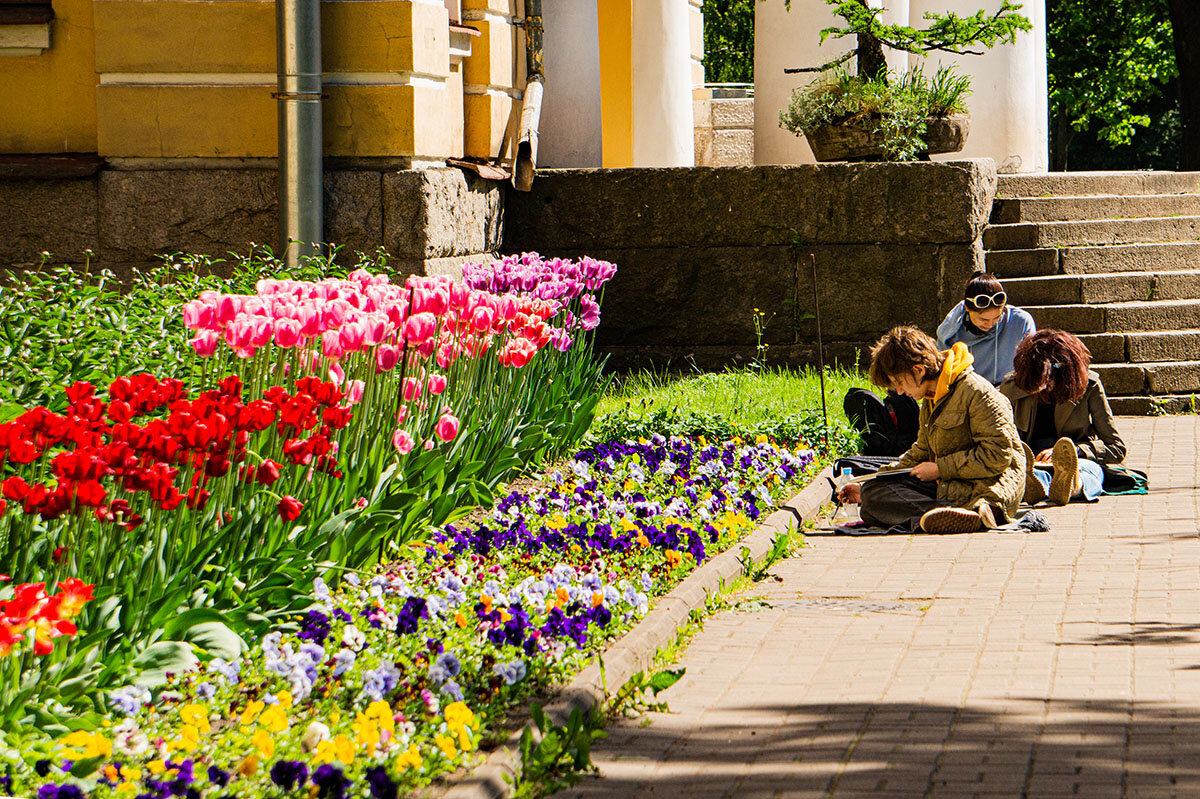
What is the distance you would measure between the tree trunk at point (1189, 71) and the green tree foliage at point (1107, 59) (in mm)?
11915

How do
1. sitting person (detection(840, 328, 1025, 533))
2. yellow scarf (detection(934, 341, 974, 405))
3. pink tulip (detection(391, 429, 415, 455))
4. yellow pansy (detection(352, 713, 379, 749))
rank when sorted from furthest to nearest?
yellow scarf (detection(934, 341, 974, 405))
sitting person (detection(840, 328, 1025, 533))
pink tulip (detection(391, 429, 415, 455))
yellow pansy (detection(352, 713, 379, 749))

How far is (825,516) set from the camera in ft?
28.6

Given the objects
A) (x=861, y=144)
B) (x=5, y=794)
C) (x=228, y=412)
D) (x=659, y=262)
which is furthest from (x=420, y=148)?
(x=5, y=794)

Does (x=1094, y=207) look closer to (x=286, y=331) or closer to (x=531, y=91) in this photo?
(x=531, y=91)

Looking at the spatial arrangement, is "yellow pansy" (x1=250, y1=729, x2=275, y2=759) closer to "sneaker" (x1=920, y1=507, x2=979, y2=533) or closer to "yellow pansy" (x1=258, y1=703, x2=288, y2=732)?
"yellow pansy" (x1=258, y1=703, x2=288, y2=732)

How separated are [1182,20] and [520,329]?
18407mm

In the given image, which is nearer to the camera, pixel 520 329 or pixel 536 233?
pixel 520 329

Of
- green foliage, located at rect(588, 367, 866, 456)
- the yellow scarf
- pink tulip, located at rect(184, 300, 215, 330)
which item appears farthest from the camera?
green foliage, located at rect(588, 367, 866, 456)

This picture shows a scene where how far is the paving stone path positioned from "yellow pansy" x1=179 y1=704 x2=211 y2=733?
959 mm

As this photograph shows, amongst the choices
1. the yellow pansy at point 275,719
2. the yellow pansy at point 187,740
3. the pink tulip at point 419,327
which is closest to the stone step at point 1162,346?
the pink tulip at point 419,327

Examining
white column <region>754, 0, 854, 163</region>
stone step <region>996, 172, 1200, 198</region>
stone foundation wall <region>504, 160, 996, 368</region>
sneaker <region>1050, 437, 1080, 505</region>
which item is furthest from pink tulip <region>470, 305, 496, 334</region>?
white column <region>754, 0, 854, 163</region>

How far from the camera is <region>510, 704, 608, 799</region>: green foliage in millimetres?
4086

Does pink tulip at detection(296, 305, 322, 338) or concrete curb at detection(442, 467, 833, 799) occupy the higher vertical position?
pink tulip at detection(296, 305, 322, 338)

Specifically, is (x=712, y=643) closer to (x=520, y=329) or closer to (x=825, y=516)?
(x=520, y=329)
